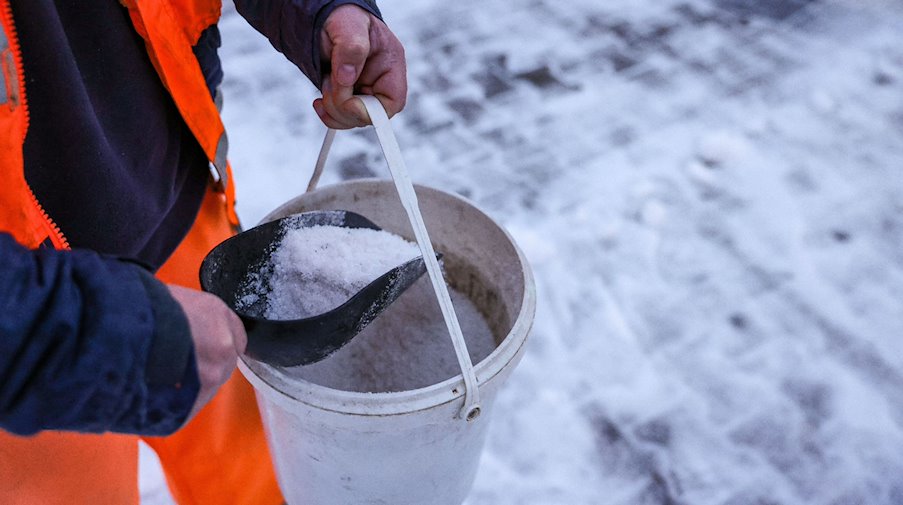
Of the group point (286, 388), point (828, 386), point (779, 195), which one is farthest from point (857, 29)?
point (286, 388)

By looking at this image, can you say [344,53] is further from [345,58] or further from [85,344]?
[85,344]

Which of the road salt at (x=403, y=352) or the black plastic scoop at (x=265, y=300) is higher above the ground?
the black plastic scoop at (x=265, y=300)

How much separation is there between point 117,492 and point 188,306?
49 centimetres

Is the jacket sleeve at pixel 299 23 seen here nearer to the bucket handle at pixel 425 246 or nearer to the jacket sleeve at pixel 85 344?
the bucket handle at pixel 425 246

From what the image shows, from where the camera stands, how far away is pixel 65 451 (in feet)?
2.62

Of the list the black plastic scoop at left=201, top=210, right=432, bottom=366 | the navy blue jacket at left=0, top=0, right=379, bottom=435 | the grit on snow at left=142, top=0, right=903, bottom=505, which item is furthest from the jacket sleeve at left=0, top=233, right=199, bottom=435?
the grit on snow at left=142, top=0, right=903, bottom=505

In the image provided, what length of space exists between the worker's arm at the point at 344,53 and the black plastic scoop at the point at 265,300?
161 millimetres

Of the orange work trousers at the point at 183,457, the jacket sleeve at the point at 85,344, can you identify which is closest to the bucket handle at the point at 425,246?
the jacket sleeve at the point at 85,344

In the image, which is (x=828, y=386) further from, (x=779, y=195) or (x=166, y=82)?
(x=166, y=82)

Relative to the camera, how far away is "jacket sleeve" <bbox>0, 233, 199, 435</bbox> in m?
0.50

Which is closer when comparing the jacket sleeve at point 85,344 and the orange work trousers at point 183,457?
the jacket sleeve at point 85,344

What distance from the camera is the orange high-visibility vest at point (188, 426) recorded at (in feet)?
2.02

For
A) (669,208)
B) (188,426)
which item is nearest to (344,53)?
(188,426)

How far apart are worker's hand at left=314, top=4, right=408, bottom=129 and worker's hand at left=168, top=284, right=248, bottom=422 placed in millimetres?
309
